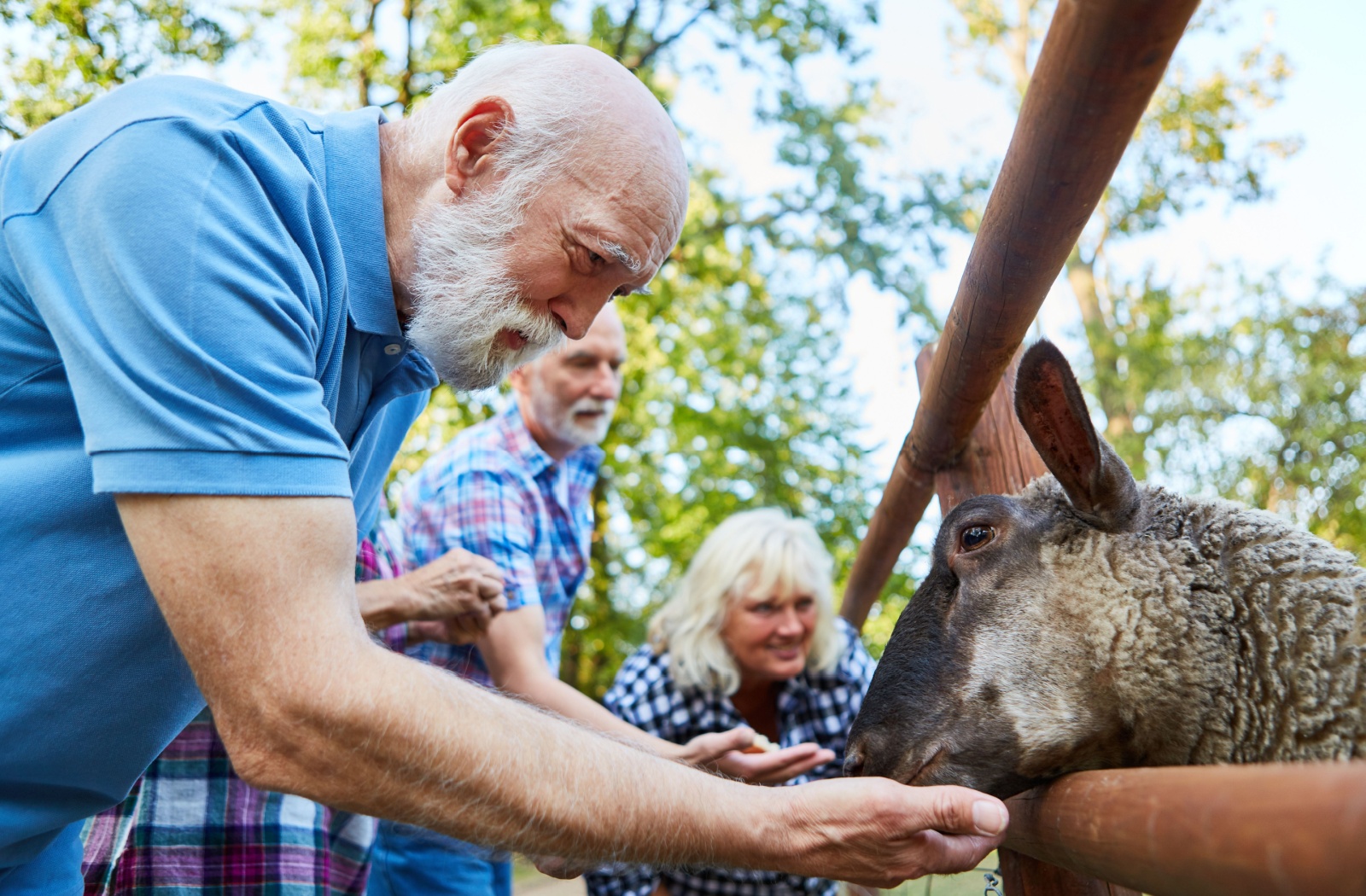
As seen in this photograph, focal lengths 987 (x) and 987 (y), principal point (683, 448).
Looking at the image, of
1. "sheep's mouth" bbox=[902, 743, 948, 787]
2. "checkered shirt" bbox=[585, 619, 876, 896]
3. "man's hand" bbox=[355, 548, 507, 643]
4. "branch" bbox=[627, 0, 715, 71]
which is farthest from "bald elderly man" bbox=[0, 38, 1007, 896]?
"branch" bbox=[627, 0, 715, 71]

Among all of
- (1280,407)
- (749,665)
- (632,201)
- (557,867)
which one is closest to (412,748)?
(557,867)

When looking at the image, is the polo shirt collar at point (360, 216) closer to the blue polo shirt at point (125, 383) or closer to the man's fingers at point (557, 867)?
the blue polo shirt at point (125, 383)

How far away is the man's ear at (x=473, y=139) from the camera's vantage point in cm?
219

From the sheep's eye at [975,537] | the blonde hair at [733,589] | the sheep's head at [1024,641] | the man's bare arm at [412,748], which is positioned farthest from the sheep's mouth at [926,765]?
the blonde hair at [733,589]

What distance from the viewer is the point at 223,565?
1.39 metres

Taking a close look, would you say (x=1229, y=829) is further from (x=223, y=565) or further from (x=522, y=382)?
(x=522, y=382)

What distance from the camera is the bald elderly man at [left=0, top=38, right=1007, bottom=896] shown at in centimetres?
140

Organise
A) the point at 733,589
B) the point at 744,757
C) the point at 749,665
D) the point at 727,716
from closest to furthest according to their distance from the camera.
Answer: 1. the point at 744,757
2. the point at 727,716
3. the point at 749,665
4. the point at 733,589

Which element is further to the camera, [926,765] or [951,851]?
[926,765]

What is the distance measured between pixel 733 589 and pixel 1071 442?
2.60 m

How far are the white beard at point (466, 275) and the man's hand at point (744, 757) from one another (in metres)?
1.27

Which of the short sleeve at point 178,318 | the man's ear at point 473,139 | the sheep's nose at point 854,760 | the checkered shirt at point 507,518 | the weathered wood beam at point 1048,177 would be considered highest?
the weathered wood beam at point 1048,177

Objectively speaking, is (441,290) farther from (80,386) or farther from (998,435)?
(998,435)

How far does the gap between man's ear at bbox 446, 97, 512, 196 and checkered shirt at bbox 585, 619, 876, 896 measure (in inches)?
101
